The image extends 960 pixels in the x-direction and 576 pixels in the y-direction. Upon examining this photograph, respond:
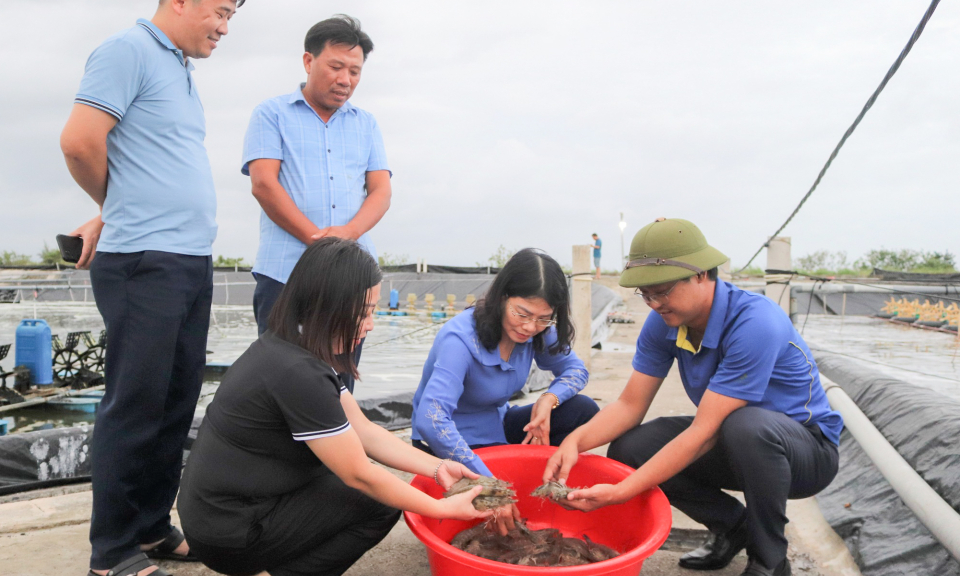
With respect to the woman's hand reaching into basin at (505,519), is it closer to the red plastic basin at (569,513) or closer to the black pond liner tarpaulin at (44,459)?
the red plastic basin at (569,513)

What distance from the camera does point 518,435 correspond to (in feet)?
7.64

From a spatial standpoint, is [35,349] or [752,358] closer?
[752,358]

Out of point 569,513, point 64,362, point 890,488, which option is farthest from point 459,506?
point 64,362

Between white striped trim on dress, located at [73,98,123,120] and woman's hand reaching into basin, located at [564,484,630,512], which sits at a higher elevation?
white striped trim on dress, located at [73,98,123,120]

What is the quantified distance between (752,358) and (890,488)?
3.24 feet

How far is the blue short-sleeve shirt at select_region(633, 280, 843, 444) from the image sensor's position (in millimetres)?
1708

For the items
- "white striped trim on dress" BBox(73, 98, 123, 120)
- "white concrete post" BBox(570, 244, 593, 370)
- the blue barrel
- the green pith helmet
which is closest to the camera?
"white striped trim on dress" BBox(73, 98, 123, 120)

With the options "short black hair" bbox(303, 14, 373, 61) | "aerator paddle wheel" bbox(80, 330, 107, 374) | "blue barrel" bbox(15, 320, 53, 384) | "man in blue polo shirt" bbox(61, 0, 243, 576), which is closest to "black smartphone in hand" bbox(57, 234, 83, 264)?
"man in blue polo shirt" bbox(61, 0, 243, 576)

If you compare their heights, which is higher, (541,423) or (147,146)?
(147,146)

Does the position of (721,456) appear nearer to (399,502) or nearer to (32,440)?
(399,502)

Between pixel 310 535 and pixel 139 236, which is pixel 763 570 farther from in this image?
pixel 139 236

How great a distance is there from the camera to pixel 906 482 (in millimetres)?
1911

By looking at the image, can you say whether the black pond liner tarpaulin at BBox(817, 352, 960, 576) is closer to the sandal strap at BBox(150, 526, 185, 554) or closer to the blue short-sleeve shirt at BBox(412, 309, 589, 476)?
the blue short-sleeve shirt at BBox(412, 309, 589, 476)

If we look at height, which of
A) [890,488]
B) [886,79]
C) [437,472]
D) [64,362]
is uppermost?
[886,79]
